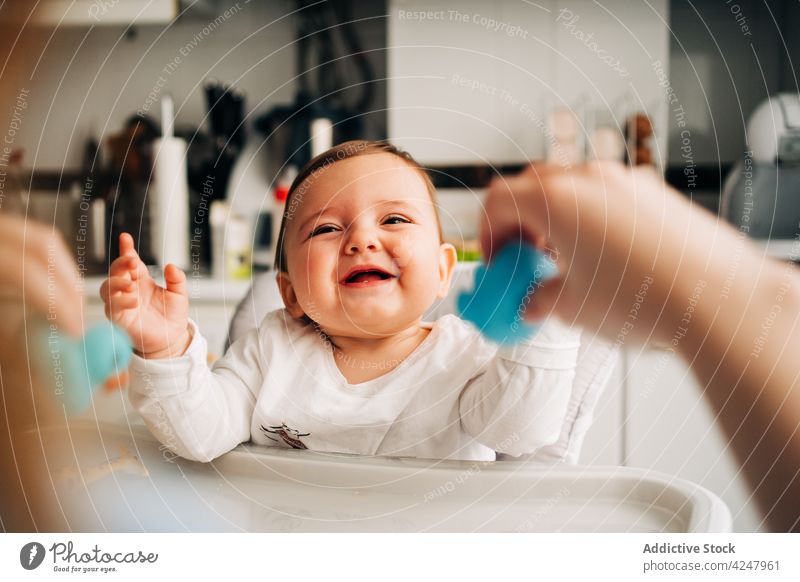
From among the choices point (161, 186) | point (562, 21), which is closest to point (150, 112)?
point (161, 186)

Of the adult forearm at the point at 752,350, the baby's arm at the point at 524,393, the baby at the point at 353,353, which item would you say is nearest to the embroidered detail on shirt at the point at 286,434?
Result: the baby at the point at 353,353

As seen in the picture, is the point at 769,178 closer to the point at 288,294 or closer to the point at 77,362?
the point at 288,294

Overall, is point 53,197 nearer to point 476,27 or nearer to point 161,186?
point 161,186

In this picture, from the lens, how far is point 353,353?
1.46ft

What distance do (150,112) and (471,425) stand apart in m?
0.29

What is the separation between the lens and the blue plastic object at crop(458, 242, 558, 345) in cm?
41

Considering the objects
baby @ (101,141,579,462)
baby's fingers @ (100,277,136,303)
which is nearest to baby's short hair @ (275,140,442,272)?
baby @ (101,141,579,462)

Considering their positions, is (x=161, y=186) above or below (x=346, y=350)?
above

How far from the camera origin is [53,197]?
1.44 ft

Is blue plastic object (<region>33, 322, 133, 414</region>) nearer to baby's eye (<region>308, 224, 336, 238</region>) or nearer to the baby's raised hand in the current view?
the baby's raised hand

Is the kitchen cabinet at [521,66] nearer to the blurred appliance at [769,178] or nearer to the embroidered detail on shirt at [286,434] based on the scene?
the blurred appliance at [769,178]

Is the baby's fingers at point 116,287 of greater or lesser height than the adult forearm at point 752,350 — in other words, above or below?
above

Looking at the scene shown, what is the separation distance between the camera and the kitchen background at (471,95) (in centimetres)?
43

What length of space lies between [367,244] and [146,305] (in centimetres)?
13
